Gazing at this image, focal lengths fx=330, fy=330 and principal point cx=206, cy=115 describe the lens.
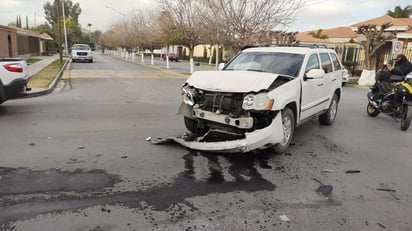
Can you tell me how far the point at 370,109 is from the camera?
9.72m

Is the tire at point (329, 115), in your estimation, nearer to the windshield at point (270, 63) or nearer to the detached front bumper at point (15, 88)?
the windshield at point (270, 63)

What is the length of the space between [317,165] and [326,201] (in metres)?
1.33

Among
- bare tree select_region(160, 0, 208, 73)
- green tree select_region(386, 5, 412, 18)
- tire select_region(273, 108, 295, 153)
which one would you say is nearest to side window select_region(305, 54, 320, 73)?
tire select_region(273, 108, 295, 153)

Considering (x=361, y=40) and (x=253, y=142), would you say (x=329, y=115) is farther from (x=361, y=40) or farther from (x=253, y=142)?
(x=361, y=40)

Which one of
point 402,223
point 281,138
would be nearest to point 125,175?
point 281,138

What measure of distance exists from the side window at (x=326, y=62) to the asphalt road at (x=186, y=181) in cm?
141

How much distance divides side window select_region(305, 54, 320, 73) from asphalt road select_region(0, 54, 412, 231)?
57.4 inches

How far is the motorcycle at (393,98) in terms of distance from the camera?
7.84m

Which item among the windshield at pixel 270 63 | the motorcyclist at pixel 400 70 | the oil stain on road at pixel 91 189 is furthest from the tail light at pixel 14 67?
the motorcyclist at pixel 400 70

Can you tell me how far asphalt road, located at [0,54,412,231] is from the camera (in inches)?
137

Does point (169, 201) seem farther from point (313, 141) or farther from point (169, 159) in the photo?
point (313, 141)

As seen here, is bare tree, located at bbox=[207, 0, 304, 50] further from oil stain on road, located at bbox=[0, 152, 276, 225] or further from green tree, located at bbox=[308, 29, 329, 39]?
green tree, located at bbox=[308, 29, 329, 39]

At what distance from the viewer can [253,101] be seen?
4957 millimetres

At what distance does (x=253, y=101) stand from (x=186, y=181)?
156 centimetres
